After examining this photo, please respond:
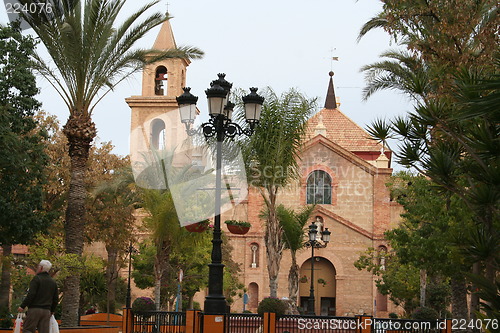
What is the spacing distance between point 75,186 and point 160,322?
4066 millimetres

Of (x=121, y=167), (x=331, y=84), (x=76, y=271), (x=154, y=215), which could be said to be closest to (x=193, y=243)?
(x=154, y=215)

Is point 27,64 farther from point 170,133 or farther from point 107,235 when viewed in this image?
point 170,133

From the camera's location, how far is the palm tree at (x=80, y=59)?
57.2ft

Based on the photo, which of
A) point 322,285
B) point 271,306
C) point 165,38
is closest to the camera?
point 271,306

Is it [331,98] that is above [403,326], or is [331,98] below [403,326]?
above

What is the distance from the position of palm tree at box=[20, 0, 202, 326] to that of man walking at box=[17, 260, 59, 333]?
808cm

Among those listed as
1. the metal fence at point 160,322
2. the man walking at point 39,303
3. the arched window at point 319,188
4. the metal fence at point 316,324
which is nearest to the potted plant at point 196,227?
the metal fence at point 160,322

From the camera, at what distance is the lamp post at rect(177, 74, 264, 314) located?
13.1m

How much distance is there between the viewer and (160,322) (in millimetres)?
17750

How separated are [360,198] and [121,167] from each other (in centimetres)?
1849

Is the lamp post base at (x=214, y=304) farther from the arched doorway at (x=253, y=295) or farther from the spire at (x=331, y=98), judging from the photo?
the spire at (x=331, y=98)

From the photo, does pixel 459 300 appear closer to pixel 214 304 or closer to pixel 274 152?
pixel 274 152

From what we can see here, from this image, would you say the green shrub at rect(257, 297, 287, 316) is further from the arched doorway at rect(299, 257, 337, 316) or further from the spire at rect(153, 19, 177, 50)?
the spire at rect(153, 19, 177, 50)

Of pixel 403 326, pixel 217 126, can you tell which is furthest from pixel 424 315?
pixel 217 126
